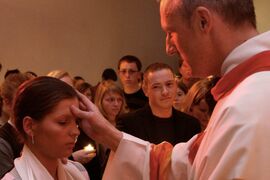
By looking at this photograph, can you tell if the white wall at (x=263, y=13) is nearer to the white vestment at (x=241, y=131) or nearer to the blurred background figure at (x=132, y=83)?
the blurred background figure at (x=132, y=83)

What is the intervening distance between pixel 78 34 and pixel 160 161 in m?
5.46

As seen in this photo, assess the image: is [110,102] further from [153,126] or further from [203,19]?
[203,19]

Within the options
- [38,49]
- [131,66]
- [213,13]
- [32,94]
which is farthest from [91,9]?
[213,13]

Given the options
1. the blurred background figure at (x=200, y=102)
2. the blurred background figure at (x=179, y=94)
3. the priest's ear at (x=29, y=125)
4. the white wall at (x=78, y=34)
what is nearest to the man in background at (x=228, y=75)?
the priest's ear at (x=29, y=125)

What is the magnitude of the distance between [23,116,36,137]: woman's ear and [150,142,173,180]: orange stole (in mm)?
586

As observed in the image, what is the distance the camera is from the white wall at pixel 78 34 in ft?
21.4

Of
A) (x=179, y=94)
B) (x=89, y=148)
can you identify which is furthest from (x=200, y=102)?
(x=89, y=148)

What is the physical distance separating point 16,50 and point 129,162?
4984mm

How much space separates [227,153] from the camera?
1195 mm

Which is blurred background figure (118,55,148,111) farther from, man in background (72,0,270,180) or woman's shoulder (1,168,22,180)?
man in background (72,0,270,180)

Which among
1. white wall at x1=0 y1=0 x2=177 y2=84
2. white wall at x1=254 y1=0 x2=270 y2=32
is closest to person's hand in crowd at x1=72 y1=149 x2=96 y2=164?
white wall at x1=254 y1=0 x2=270 y2=32

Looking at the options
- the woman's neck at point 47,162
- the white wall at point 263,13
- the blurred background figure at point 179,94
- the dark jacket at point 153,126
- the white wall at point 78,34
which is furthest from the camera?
the white wall at point 78,34

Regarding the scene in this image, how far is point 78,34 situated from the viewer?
278 inches

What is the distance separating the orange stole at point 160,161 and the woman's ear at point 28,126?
586 mm
